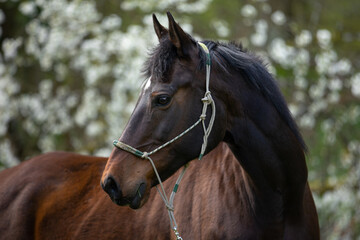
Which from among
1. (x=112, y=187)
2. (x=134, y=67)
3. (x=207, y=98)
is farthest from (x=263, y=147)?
(x=134, y=67)

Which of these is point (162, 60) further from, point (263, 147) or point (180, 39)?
point (263, 147)

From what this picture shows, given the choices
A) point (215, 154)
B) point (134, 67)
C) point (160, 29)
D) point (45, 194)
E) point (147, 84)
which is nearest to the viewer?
point (147, 84)

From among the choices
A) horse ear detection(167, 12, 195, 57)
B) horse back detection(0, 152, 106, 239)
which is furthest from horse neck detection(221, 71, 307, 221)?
horse back detection(0, 152, 106, 239)

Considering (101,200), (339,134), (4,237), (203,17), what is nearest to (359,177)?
(339,134)

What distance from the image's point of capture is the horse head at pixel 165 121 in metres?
2.65

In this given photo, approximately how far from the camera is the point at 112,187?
2.62m

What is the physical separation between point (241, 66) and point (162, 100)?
0.62 m

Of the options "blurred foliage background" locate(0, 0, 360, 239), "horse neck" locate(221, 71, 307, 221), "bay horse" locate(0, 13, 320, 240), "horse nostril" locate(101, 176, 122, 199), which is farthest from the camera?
"blurred foliage background" locate(0, 0, 360, 239)

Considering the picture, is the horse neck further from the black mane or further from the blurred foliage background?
the blurred foliage background

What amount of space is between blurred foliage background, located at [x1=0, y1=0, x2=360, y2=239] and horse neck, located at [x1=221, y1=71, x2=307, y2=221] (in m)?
5.95

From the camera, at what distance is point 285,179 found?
3045mm

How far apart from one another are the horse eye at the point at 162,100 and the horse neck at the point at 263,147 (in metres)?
0.40

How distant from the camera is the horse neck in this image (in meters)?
2.96

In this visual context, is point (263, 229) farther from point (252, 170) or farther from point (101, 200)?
point (101, 200)
